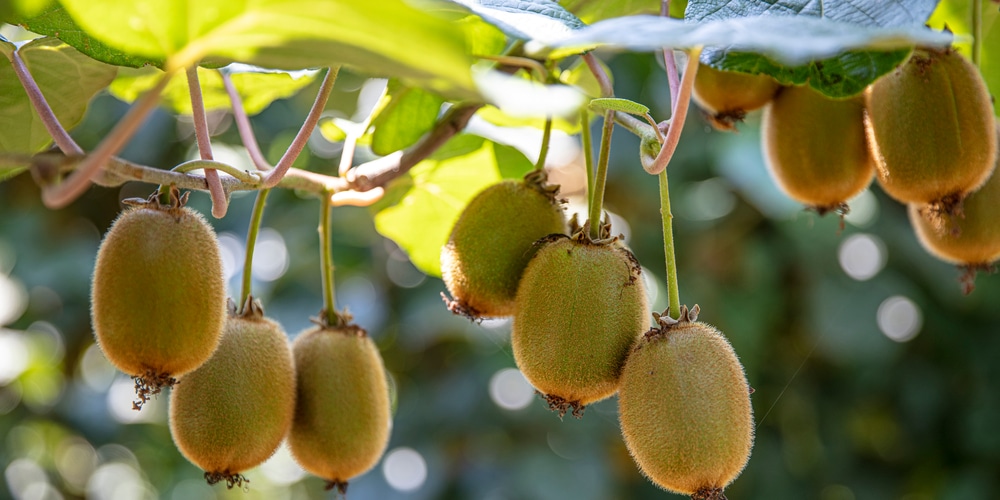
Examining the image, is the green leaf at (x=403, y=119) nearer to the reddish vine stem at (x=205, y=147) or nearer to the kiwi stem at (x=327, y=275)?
the kiwi stem at (x=327, y=275)

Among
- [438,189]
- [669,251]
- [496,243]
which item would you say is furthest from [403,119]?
[669,251]

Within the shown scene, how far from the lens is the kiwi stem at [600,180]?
80 centimetres

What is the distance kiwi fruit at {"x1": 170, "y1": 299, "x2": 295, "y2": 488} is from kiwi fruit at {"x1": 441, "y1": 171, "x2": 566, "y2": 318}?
0.20 m

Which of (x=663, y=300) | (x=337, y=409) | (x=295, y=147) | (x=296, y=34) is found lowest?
(x=663, y=300)

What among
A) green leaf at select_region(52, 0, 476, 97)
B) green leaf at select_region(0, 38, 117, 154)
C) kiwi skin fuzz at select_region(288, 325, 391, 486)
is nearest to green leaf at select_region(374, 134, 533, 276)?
kiwi skin fuzz at select_region(288, 325, 391, 486)

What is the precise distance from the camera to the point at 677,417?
0.72m

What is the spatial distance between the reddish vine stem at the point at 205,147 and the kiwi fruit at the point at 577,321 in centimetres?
27

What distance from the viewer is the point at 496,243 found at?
33.5 inches

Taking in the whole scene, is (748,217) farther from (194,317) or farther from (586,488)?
(194,317)

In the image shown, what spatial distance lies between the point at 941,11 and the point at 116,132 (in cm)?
96

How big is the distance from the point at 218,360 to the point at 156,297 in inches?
5.4

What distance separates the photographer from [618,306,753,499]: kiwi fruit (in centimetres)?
71

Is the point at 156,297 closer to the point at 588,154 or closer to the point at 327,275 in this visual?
the point at 327,275

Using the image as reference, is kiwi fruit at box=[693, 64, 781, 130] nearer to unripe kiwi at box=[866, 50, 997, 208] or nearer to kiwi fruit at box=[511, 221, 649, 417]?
unripe kiwi at box=[866, 50, 997, 208]
